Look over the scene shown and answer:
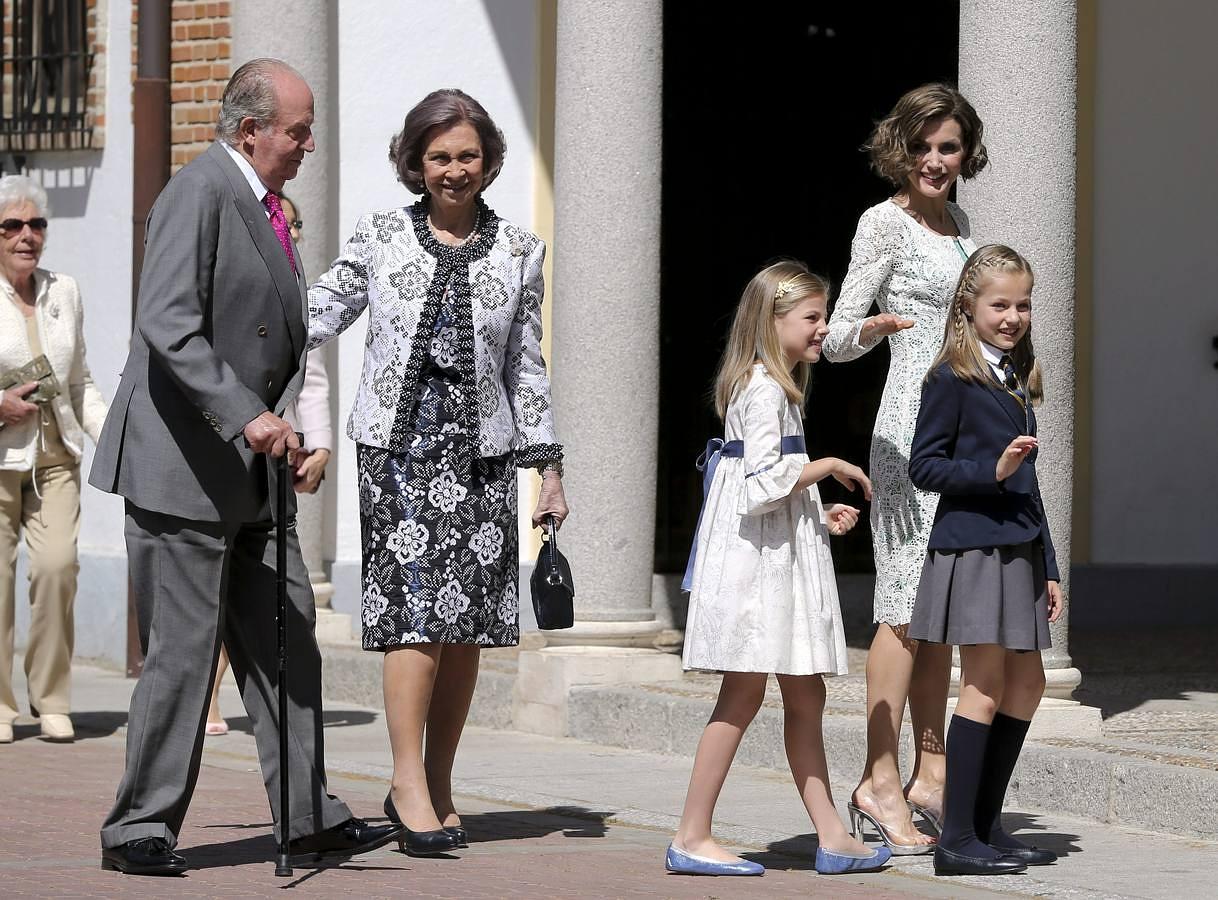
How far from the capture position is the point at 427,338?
6191mm

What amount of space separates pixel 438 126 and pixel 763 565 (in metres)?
1.41

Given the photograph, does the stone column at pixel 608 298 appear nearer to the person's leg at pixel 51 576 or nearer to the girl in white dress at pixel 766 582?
the person's leg at pixel 51 576

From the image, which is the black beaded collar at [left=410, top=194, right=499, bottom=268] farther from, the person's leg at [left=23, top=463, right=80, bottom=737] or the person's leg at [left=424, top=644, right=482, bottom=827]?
the person's leg at [left=23, top=463, right=80, bottom=737]

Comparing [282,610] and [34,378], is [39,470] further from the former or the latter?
[282,610]

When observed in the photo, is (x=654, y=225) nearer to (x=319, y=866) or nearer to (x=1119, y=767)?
(x=1119, y=767)

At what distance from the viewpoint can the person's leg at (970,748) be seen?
19.6 feet

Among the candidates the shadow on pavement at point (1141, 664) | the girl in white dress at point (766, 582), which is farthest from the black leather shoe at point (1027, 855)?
the shadow on pavement at point (1141, 664)

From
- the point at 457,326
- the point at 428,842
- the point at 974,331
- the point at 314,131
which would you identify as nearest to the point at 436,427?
the point at 457,326

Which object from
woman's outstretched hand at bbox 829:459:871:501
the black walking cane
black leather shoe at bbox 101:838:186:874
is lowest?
black leather shoe at bbox 101:838:186:874

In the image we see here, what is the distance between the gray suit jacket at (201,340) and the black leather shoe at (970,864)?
6.28ft

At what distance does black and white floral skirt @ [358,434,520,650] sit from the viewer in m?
6.15

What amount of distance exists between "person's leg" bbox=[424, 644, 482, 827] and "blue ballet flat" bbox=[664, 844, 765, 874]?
0.67 m

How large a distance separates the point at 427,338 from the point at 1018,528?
158cm

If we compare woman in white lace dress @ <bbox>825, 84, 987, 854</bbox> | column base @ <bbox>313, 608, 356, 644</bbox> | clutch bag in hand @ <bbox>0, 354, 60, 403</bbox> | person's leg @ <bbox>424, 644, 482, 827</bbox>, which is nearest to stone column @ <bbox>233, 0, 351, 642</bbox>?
column base @ <bbox>313, 608, 356, 644</bbox>
